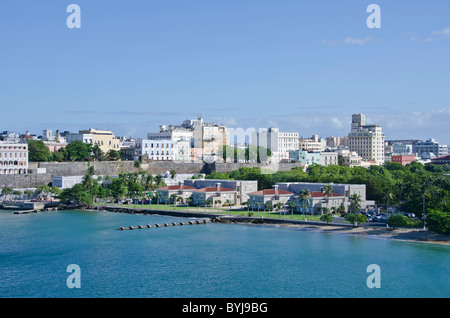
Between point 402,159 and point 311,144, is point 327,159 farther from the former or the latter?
point 402,159

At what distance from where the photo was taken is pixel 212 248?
2153cm

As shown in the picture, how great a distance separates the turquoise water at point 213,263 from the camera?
15.9 meters

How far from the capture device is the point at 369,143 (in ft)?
237

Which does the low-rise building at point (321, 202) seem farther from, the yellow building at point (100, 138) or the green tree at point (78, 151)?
the yellow building at point (100, 138)

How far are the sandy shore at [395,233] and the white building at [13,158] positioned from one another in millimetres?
25640

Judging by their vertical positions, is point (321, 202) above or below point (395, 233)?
above

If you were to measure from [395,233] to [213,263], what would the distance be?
29.4 feet

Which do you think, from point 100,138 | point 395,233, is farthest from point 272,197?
point 100,138

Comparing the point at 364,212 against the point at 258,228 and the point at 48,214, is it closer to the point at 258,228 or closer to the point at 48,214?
the point at 258,228

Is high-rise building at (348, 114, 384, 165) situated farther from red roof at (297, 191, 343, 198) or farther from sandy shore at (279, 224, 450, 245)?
sandy shore at (279, 224, 450, 245)

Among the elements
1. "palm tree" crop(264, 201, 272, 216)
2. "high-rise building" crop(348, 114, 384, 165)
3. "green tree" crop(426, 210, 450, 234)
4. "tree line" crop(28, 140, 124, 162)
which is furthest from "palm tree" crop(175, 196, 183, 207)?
"high-rise building" crop(348, 114, 384, 165)

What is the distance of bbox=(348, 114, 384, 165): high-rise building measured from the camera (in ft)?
236

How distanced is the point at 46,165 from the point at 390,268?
103ft

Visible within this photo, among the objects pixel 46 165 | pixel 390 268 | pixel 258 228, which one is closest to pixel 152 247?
pixel 258 228
